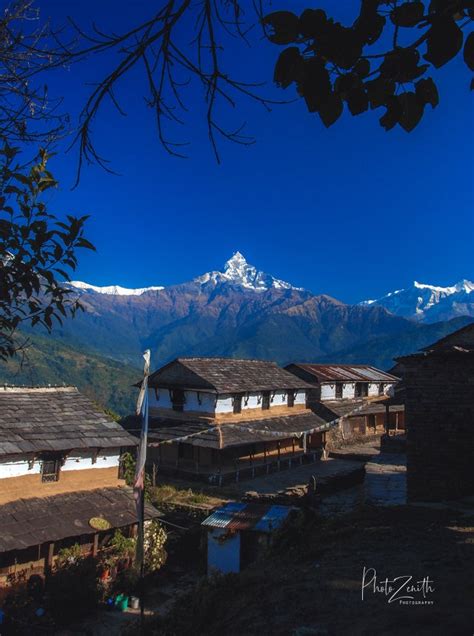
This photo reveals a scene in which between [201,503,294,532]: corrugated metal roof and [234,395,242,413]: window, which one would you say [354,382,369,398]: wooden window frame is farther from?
[201,503,294,532]: corrugated metal roof

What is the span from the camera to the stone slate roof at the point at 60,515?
543 inches

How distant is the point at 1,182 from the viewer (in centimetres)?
363

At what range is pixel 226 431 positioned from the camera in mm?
30391

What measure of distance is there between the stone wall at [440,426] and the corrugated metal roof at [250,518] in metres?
4.54

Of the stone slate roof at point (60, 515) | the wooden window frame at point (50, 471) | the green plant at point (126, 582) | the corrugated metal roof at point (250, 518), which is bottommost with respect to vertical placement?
the green plant at point (126, 582)

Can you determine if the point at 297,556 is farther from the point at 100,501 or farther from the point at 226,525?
the point at 100,501

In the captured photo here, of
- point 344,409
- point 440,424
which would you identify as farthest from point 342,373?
point 440,424

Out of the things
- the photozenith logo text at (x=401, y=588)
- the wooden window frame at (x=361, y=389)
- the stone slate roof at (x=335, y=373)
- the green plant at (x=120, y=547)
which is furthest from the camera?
the wooden window frame at (x=361, y=389)

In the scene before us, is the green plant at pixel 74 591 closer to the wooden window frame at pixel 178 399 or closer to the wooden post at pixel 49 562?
the wooden post at pixel 49 562

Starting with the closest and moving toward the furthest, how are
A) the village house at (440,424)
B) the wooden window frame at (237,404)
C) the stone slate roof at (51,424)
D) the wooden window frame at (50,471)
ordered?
the village house at (440,424)
the stone slate roof at (51,424)
the wooden window frame at (50,471)
the wooden window frame at (237,404)

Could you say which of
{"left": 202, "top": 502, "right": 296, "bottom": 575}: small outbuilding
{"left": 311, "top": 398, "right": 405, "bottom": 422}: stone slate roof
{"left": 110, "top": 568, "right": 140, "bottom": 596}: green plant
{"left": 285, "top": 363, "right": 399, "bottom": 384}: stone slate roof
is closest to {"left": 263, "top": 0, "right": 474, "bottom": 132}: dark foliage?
{"left": 202, "top": 502, "right": 296, "bottom": 575}: small outbuilding

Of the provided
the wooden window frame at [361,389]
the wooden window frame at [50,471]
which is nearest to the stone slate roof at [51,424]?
the wooden window frame at [50,471]

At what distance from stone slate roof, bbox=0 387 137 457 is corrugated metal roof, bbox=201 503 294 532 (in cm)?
511

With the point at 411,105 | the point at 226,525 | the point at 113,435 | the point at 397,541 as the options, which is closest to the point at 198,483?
the point at 113,435
